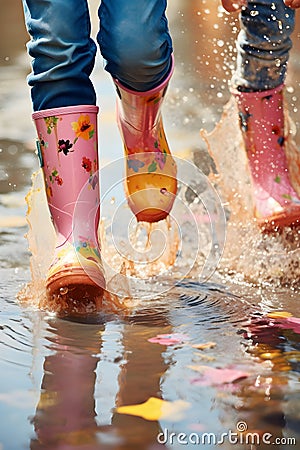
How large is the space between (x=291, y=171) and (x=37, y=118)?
2.53 feet

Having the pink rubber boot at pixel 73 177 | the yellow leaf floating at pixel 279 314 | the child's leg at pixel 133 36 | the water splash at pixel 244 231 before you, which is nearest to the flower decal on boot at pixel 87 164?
the pink rubber boot at pixel 73 177

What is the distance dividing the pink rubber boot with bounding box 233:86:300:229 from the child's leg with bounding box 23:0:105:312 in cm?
57

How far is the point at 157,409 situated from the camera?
0.94m

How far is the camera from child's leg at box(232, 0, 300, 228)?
198 centimetres

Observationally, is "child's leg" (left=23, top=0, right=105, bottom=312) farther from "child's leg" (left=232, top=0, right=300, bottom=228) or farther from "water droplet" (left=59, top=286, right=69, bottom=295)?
"child's leg" (left=232, top=0, right=300, bottom=228)

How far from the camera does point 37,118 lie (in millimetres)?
1534

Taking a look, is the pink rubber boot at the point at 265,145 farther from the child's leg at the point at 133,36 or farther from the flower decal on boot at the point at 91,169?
the flower decal on boot at the point at 91,169

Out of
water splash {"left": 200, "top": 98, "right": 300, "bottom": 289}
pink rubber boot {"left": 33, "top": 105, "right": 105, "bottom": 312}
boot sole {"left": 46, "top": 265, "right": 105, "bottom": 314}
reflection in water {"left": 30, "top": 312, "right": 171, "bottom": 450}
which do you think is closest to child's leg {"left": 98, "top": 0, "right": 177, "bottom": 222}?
pink rubber boot {"left": 33, "top": 105, "right": 105, "bottom": 312}

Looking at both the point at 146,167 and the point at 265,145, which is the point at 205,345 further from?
the point at 265,145

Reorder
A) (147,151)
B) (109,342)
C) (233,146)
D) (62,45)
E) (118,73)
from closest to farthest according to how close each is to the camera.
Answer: (109,342)
(62,45)
(118,73)
(147,151)
(233,146)

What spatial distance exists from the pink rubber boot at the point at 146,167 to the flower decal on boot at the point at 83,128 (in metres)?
0.27

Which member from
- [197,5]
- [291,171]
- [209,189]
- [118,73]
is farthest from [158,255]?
[197,5]

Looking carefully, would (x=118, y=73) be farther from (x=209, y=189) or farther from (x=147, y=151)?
(x=209, y=189)

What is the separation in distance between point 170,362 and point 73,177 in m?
0.49
